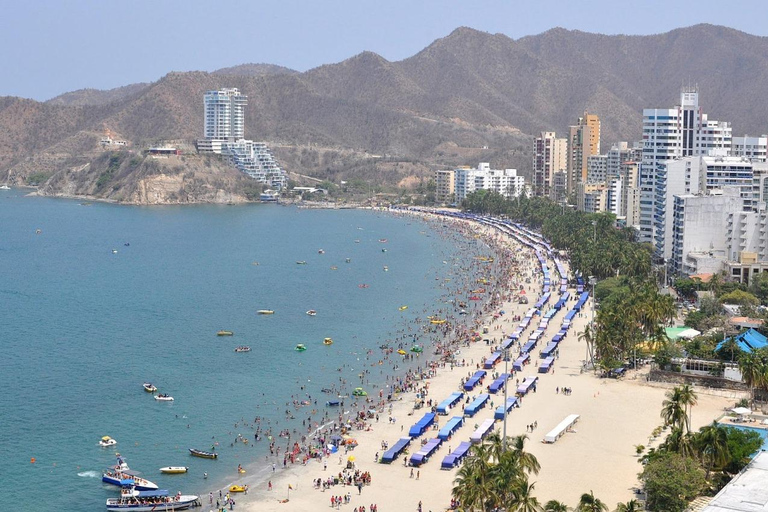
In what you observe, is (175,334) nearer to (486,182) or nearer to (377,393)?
(377,393)

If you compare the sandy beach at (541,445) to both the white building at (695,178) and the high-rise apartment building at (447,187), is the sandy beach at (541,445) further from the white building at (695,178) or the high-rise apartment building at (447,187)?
the high-rise apartment building at (447,187)

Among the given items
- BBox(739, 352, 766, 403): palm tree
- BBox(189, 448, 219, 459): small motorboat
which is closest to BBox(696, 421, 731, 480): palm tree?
BBox(739, 352, 766, 403): palm tree

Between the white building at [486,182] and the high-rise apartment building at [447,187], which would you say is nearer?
the white building at [486,182]

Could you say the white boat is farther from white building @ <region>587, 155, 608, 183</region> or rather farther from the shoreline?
white building @ <region>587, 155, 608, 183</region>

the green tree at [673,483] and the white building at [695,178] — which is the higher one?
the white building at [695,178]

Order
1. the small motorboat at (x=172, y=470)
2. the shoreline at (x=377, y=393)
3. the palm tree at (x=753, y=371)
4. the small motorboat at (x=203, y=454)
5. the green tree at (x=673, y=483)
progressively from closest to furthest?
1. the green tree at (x=673, y=483)
2. the shoreline at (x=377, y=393)
3. the small motorboat at (x=172, y=470)
4. the small motorboat at (x=203, y=454)
5. the palm tree at (x=753, y=371)

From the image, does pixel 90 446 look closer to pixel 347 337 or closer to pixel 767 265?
pixel 347 337

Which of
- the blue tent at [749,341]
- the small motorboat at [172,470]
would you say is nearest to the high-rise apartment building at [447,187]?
the blue tent at [749,341]
